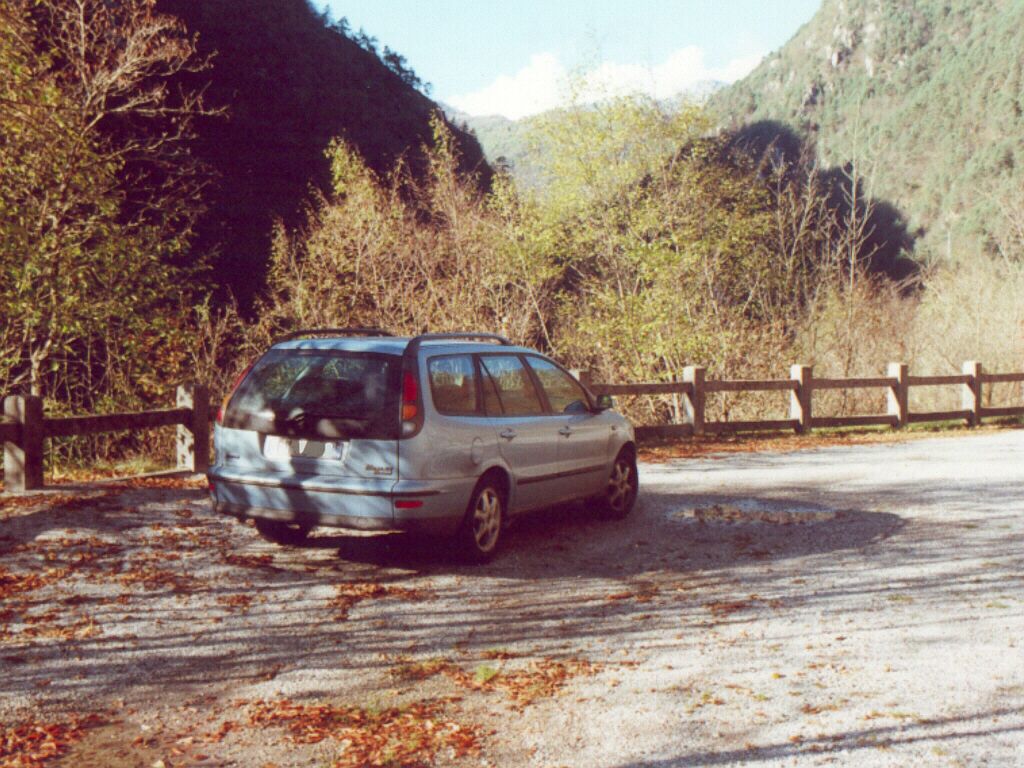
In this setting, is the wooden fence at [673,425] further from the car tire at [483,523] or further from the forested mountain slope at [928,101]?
the forested mountain slope at [928,101]

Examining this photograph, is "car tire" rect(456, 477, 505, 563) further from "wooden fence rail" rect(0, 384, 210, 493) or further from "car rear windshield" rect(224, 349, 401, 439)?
"wooden fence rail" rect(0, 384, 210, 493)

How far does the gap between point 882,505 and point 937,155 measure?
8362 centimetres

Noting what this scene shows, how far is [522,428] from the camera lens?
28.3ft

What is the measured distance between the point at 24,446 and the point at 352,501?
4376 mm

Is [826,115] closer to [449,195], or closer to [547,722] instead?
[449,195]

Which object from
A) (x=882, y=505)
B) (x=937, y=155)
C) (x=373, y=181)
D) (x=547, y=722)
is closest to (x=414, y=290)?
(x=373, y=181)

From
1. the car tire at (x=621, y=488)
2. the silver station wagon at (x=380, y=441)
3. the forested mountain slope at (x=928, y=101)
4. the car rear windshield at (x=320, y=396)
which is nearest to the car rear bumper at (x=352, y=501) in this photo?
the silver station wagon at (x=380, y=441)

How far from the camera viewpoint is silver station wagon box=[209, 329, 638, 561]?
→ 7.48 meters

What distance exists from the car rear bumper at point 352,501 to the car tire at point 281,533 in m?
0.72

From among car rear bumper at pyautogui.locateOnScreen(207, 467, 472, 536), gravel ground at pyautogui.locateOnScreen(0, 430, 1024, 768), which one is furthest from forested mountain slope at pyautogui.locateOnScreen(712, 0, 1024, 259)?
car rear bumper at pyautogui.locateOnScreen(207, 467, 472, 536)

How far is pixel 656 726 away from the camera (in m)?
4.60

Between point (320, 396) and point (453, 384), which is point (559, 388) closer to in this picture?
point (453, 384)

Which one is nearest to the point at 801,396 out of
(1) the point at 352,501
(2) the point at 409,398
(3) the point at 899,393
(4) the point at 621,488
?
A: (3) the point at 899,393

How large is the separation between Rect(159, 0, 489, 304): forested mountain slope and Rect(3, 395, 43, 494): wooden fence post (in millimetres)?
35457
